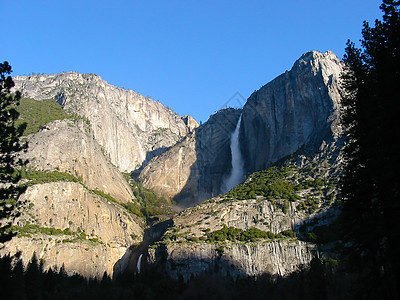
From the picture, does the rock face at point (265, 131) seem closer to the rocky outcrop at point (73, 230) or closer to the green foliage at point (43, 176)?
the rocky outcrop at point (73, 230)

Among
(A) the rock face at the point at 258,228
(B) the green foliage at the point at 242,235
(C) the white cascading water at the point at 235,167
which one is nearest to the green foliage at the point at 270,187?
(A) the rock face at the point at 258,228

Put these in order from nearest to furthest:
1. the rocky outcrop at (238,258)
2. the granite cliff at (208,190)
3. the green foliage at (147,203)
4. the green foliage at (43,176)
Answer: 1. the rocky outcrop at (238,258)
2. the granite cliff at (208,190)
3. the green foliage at (43,176)
4. the green foliage at (147,203)

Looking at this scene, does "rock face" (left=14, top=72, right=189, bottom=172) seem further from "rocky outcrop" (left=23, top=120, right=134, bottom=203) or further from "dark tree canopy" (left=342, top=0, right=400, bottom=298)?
"dark tree canopy" (left=342, top=0, right=400, bottom=298)

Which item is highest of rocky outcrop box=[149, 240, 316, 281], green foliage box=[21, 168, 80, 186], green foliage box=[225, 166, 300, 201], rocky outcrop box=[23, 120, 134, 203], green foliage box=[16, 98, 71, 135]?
green foliage box=[16, 98, 71, 135]

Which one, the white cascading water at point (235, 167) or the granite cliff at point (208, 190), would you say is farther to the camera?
the white cascading water at point (235, 167)

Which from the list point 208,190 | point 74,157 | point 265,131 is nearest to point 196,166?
point 208,190

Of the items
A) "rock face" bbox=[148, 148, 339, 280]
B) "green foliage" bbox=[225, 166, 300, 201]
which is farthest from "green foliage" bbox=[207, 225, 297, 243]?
"green foliage" bbox=[225, 166, 300, 201]
